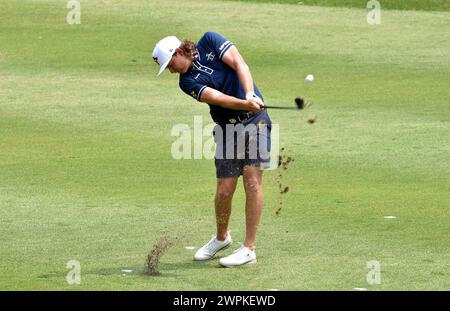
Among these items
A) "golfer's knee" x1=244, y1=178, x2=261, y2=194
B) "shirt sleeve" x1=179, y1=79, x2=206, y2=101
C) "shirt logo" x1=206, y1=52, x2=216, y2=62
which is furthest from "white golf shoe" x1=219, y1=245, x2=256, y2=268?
"shirt logo" x1=206, y1=52, x2=216, y2=62

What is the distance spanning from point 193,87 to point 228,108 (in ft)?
1.13

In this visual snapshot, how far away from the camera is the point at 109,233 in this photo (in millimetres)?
11781

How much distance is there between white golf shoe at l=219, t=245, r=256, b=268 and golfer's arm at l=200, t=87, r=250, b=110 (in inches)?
48.8

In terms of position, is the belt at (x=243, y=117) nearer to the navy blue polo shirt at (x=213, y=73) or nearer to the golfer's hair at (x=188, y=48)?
the navy blue polo shirt at (x=213, y=73)

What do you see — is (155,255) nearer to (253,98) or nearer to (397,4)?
(253,98)

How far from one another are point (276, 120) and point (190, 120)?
129 centimetres

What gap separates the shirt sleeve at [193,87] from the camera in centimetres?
1036

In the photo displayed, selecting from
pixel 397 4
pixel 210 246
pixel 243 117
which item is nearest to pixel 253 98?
pixel 243 117

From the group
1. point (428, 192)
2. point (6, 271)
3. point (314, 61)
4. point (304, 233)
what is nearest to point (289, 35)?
point (314, 61)

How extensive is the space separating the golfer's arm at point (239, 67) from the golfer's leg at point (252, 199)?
29.8 inches

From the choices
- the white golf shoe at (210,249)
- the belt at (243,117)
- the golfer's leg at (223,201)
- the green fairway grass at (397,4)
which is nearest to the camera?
the belt at (243,117)

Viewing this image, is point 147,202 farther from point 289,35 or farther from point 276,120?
point 289,35

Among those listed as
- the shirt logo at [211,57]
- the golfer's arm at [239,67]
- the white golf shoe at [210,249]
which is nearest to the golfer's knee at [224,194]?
the white golf shoe at [210,249]

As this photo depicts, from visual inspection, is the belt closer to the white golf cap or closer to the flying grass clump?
the white golf cap
